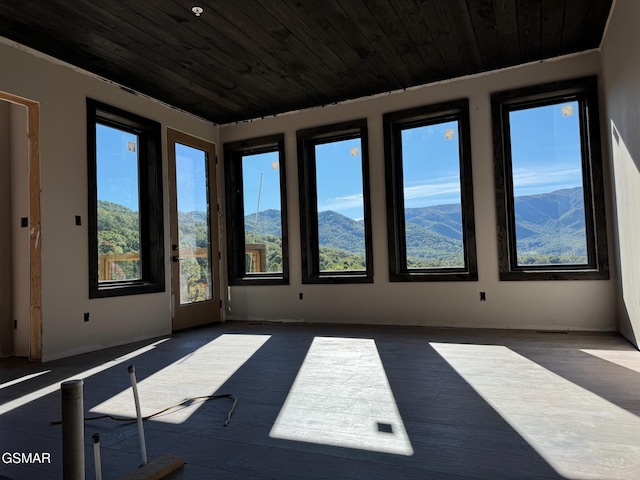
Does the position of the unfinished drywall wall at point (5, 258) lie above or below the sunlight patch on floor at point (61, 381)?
above

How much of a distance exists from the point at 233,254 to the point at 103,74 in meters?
2.86

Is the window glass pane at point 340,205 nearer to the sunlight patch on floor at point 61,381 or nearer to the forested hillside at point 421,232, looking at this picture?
the forested hillside at point 421,232

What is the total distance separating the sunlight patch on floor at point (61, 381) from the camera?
275 centimetres

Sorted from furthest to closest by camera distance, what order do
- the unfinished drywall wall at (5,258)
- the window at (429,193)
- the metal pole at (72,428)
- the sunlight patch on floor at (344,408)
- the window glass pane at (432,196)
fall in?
the window glass pane at (432,196) → the window at (429,193) → the unfinished drywall wall at (5,258) → the sunlight patch on floor at (344,408) → the metal pole at (72,428)

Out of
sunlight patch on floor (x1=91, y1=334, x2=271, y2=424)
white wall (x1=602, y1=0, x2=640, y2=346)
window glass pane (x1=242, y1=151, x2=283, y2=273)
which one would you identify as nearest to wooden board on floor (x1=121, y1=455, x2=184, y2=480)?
sunlight patch on floor (x1=91, y1=334, x2=271, y2=424)

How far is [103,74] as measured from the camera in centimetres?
482

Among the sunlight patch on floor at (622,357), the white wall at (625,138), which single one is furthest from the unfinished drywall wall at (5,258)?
the white wall at (625,138)

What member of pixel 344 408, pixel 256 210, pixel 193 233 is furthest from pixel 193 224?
pixel 344 408

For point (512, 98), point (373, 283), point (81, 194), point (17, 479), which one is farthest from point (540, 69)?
point (17, 479)

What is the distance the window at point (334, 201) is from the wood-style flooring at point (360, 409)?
5.98 ft

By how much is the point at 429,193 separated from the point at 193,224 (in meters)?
3.17

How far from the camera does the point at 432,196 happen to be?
5.56 metres

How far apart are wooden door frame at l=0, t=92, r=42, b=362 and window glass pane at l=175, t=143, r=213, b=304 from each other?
1.84 m

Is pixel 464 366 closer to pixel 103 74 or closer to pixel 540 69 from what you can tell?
pixel 540 69
